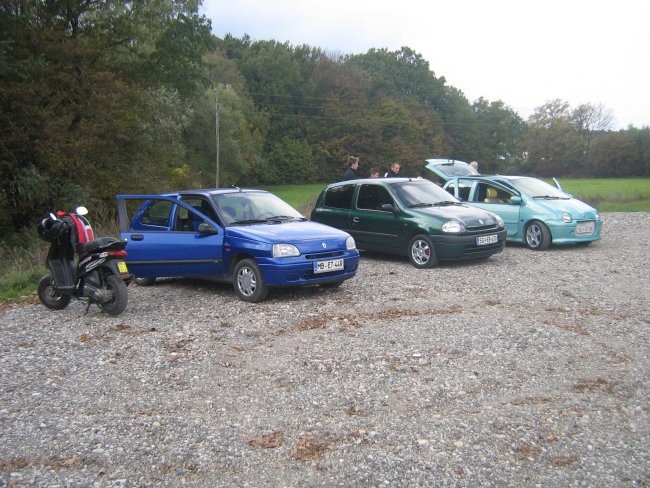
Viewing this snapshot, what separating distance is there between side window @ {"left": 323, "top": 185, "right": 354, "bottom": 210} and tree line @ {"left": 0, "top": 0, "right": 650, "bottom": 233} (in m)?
10.7

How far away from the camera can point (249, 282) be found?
29.3 ft

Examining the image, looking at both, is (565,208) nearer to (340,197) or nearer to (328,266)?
(340,197)

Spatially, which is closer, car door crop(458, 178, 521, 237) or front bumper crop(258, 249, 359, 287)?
front bumper crop(258, 249, 359, 287)

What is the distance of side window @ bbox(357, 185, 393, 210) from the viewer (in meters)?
12.5

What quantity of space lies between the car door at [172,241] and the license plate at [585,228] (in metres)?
8.08

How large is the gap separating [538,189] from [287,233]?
7788mm

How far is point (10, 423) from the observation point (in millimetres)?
4832

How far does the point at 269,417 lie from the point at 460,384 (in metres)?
1.67

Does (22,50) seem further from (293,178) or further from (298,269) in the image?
(293,178)

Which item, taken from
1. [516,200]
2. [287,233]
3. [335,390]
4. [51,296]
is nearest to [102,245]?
[51,296]

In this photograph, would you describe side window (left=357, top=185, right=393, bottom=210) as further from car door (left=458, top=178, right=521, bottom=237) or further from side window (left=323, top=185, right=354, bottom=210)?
car door (left=458, top=178, right=521, bottom=237)

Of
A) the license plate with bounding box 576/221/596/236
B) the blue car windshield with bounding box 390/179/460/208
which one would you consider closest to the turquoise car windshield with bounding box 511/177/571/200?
the license plate with bounding box 576/221/596/236

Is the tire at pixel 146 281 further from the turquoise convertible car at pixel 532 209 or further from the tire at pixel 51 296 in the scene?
the turquoise convertible car at pixel 532 209

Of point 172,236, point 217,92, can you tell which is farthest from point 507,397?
point 217,92
